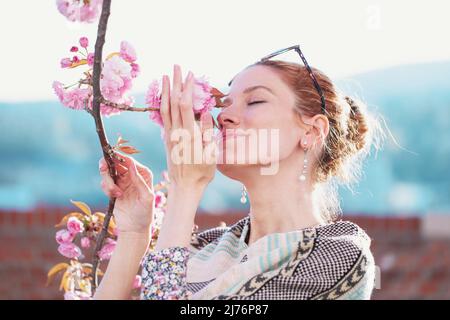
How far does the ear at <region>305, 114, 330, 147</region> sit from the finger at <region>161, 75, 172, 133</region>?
1.52 feet

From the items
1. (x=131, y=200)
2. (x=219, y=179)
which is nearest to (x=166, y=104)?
(x=131, y=200)

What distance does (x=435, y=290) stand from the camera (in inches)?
225

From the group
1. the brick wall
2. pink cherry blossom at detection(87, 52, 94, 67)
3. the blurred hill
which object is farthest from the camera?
the blurred hill

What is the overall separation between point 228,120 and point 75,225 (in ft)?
1.95

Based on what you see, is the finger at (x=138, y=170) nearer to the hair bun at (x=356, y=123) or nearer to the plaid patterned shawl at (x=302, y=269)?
the plaid patterned shawl at (x=302, y=269)

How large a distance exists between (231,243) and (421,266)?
3.97 metres

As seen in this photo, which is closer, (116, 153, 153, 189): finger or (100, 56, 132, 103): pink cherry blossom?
(100, 56, 132, 103): pink cherry blossom

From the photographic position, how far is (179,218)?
75.4 inches

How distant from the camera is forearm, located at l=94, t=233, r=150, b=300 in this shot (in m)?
2.12

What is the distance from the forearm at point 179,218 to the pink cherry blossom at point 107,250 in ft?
1.53

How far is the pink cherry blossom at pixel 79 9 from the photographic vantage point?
1.93m

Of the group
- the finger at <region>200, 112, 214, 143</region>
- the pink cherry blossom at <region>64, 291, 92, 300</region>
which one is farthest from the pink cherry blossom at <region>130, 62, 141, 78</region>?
the pink cherry blossom at <region>64, 291, 92, 300</region>

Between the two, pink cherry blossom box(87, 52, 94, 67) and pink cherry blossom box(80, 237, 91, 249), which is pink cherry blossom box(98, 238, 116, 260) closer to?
pink cherry blossom box(80, 237, 91, 249)

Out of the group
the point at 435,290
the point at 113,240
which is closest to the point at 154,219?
the point at 113,240
